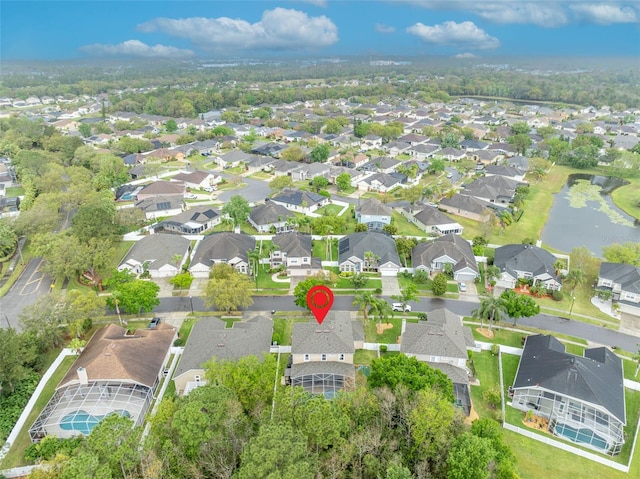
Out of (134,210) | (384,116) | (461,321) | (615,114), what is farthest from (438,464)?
(615,114)

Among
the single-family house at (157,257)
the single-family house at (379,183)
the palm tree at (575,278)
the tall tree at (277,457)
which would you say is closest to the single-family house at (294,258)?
the single-family house at (157,257)

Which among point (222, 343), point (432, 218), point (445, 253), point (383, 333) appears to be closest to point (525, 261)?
point (445, 253)

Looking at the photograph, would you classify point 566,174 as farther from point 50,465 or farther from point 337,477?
point 50,465

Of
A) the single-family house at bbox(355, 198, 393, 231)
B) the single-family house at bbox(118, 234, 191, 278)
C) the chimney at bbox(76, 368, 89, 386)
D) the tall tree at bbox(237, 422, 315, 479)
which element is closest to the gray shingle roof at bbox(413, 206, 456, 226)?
the single-family house at bbox(355, 198, 393, 231)

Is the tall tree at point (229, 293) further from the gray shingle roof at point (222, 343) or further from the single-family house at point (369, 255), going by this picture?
the single-family house at point (369, 255)

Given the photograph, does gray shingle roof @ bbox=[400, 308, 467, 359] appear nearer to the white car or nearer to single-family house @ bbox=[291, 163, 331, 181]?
the white car
